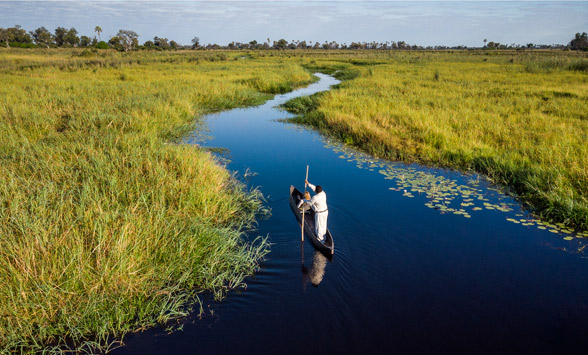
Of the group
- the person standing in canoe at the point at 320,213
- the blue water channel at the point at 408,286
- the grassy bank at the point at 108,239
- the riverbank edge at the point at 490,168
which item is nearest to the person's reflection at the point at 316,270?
the blue water channel at the point at 408,286

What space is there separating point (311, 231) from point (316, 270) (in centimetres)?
87

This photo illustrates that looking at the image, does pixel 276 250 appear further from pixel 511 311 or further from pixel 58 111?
pixel 58 111

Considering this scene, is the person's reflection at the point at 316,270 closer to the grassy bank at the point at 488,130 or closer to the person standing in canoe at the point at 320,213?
the person standing in canoe at the point at 320,213

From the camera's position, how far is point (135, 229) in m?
4.41

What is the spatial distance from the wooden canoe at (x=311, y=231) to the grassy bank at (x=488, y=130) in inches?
173

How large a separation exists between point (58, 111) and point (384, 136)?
11.5 metres

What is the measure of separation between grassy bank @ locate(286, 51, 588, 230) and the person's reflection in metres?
4.83

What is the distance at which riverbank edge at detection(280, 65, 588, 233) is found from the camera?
20.6 ft

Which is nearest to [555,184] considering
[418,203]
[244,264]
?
[418,203]

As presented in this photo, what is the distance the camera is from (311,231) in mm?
5770

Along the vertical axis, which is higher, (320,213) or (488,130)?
(488,130)

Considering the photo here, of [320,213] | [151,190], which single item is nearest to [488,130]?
[320,213]

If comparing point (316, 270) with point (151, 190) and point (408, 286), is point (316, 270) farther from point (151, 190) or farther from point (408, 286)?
point (151, 190)

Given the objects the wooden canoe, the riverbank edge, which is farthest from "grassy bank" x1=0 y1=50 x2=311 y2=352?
the riverbank edge
